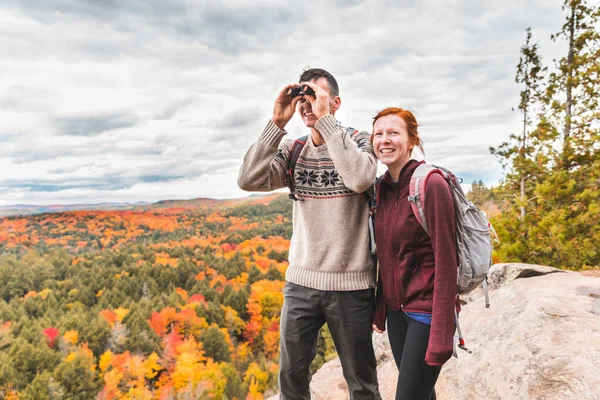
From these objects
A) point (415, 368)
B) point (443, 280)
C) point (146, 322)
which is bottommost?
point (146, 322)

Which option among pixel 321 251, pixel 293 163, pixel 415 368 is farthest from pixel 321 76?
pixel 415 368

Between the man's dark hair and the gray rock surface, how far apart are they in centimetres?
266

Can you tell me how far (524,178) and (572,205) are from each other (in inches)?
120

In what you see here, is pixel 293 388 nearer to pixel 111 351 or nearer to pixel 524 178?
pixel 524 178

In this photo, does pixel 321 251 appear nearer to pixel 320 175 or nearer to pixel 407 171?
pixel 320 175

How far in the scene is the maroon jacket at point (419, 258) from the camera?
1803 millimetres

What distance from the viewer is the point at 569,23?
11055 mm

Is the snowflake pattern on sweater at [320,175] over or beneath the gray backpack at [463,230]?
over

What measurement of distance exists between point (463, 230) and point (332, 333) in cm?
104

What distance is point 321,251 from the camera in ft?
7.71

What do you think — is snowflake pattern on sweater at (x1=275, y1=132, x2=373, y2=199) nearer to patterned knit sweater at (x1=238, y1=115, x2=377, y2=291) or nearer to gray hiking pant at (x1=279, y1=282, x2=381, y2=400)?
patterned knit sweater at (x1=238, y1=115, x2=377, y2=291)

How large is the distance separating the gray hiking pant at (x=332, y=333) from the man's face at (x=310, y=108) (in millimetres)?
1078

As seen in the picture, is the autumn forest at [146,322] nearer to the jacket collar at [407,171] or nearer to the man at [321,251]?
the man at [321,251]

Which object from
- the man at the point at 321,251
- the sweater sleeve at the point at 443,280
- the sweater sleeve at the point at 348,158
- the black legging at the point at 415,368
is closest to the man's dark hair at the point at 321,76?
the man at the point at 321,251
